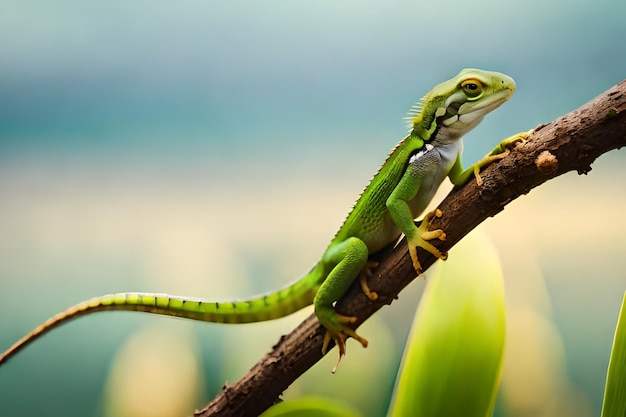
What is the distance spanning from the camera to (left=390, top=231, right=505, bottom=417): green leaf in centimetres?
140

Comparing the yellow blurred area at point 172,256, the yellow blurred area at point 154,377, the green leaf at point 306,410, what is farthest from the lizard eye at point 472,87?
the yellow blurred area at point 154,377

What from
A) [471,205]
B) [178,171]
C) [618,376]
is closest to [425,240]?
[471,205]

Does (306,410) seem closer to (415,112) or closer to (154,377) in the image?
(154,377)

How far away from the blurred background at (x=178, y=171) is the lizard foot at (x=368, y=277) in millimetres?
586

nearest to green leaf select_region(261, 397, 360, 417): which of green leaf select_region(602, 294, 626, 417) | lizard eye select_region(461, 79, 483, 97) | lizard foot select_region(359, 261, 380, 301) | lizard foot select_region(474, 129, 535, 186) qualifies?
lizard foot select_region(359, 261, 380, 301)

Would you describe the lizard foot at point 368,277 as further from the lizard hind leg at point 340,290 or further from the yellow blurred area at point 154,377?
the yellow blurred area at point 154,377

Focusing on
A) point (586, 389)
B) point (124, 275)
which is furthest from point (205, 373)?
point (586, 389)

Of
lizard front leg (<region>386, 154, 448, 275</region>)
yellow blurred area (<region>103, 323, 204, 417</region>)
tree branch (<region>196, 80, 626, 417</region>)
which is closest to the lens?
tree branch (<region>196, 80, 626, 417</region>)

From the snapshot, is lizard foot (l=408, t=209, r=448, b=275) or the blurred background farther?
the blurred background

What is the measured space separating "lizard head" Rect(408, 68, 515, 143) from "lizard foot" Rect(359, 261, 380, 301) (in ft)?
1.27

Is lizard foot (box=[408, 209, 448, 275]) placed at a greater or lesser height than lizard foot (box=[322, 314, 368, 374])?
greater

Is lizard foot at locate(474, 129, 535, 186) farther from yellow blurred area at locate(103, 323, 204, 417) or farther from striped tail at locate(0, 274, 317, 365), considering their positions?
yellow blurred area at locate(103, 323, 204, 417)

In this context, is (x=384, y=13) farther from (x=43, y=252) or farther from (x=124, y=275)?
(x=43, y=252)

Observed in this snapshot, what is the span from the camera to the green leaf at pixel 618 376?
1151 mm
